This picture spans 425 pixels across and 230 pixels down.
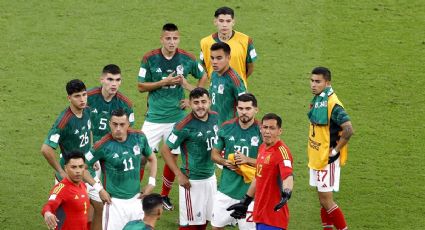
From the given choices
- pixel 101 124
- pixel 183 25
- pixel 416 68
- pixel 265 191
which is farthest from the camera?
pixel 183 25

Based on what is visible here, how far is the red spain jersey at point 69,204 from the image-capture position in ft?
32.8

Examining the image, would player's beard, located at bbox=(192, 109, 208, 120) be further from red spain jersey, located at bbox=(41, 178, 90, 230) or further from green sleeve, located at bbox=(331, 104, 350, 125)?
red spain jersey, located at bbox=(41, 178, 90, 230)

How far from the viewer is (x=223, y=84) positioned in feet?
39.0

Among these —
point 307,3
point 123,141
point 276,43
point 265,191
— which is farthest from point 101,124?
point 307,3

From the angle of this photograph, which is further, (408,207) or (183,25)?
(183,25)

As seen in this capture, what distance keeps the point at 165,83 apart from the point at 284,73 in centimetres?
367

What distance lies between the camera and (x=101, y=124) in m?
11.5

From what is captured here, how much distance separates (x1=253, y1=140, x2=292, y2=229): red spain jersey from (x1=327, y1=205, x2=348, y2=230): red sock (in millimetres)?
1293

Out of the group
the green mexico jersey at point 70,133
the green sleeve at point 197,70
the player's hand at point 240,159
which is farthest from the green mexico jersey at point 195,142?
the green sleeve at point 197,70

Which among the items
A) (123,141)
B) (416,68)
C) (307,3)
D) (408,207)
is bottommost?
(408,207)

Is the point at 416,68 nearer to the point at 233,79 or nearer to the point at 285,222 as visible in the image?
the point at 233,79

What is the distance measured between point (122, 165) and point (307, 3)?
7.66 metres

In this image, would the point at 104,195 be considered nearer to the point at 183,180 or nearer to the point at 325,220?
the point at 183,180

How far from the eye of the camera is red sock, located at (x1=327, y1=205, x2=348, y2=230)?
1120cm
